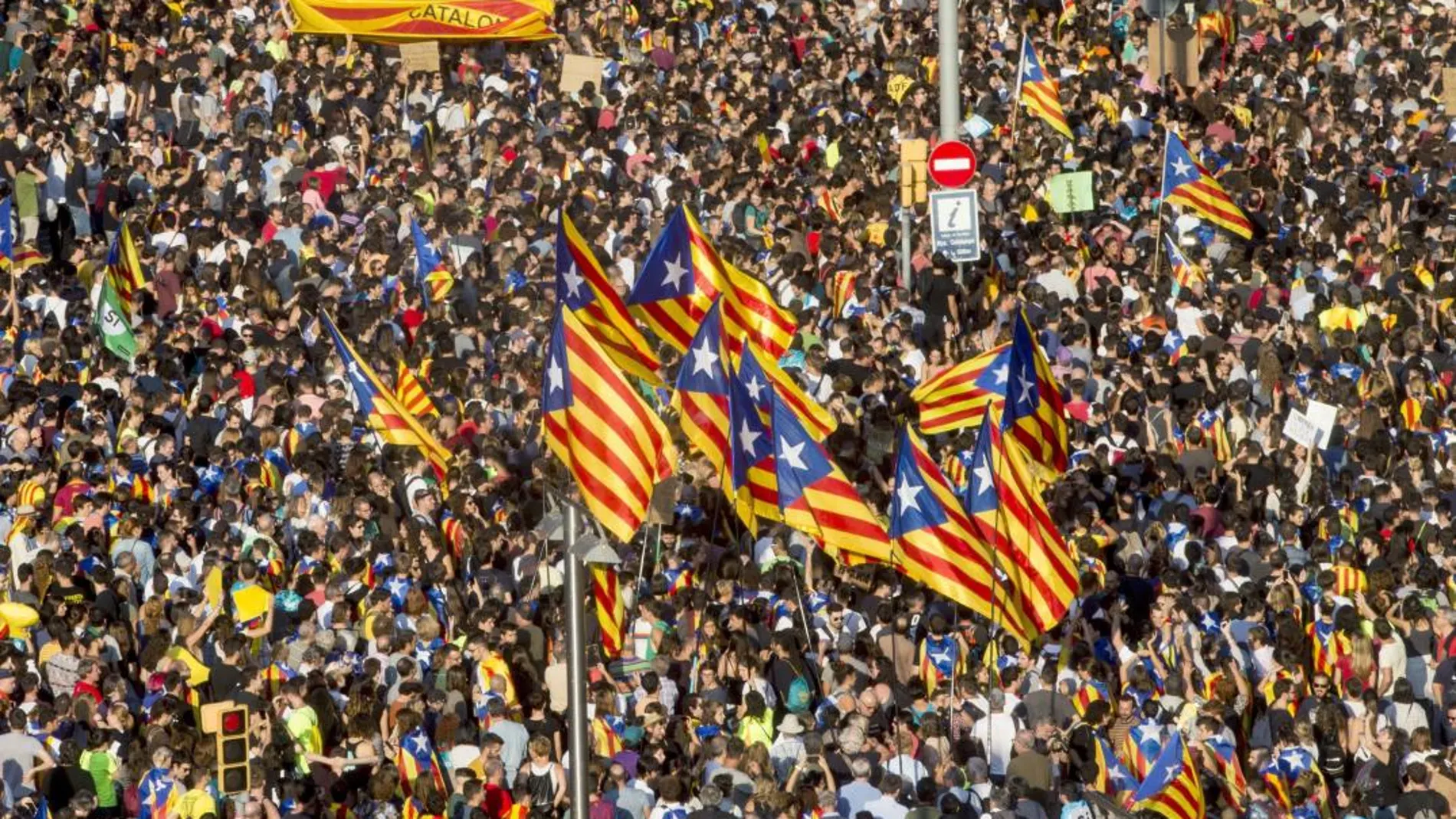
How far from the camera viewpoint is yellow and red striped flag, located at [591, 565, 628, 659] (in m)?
23.8

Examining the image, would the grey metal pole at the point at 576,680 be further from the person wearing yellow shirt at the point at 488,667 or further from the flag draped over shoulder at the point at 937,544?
the flag draped over shoulder at the point at 937,544

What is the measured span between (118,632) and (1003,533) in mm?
5882

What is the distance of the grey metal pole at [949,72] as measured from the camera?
33.2m

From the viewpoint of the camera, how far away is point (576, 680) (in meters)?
19.8

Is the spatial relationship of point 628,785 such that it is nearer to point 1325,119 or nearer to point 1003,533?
point 1003,533

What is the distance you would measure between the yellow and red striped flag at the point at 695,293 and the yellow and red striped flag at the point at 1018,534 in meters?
4.00

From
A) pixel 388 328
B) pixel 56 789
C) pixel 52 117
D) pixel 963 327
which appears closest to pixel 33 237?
pixel 52 117

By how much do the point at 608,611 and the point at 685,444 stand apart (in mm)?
2816

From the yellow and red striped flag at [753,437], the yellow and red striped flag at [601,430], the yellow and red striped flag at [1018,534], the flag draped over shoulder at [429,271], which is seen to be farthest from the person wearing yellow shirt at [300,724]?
the flag draped over shoulder at [429,271]

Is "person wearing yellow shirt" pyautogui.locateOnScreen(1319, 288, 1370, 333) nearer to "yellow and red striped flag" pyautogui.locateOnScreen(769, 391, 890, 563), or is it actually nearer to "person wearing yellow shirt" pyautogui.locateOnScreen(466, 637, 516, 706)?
"yellow and red striped flag" pyautogui.locateOnScreen(769, 391, 890, 563)

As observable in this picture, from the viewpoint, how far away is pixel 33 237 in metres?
32.5

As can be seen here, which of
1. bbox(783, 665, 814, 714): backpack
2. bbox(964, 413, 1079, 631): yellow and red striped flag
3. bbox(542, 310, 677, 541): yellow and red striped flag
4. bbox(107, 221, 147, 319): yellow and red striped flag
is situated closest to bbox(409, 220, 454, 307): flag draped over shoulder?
bbox(107, 221, 147, 319): yellow and red striped flag

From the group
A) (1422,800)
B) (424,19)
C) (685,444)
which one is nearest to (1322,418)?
(685,444)

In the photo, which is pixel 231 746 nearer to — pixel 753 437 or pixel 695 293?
pixel 753 437
